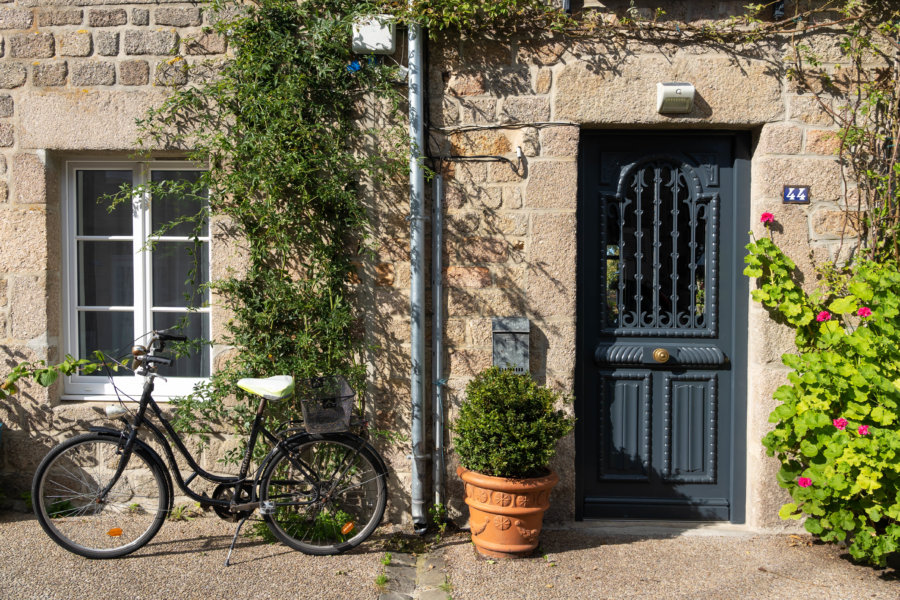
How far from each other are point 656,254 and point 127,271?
3.40 meters

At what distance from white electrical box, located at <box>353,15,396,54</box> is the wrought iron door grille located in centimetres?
161

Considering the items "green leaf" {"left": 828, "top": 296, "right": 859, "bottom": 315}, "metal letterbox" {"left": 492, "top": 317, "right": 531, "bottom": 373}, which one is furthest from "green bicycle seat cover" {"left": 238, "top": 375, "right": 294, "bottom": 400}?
"green leaf" {"left": 828, "top": 296, "right": 859, "bottom": 315}

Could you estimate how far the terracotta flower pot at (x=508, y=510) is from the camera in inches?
152

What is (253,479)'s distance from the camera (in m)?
4.13

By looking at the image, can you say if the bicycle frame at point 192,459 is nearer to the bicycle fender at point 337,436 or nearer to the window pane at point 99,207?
the bicycle fender at point 337,436

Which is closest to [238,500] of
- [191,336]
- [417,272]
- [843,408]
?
[191,336]

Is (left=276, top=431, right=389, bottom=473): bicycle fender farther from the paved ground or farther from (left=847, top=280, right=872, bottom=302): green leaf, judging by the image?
(left=847, top=280, right=872, bottom=302): green leaf

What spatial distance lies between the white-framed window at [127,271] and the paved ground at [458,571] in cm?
103

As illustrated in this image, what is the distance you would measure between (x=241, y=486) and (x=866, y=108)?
13.9 ft

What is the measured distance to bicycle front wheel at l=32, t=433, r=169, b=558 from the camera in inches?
154

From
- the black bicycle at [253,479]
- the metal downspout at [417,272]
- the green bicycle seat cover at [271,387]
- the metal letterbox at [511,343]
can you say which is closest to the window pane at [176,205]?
the black bicycle at [253,479]

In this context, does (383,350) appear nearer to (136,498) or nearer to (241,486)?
(241,486)

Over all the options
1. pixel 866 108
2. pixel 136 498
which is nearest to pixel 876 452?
pixel 866 108

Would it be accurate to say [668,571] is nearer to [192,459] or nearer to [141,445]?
[192,459]
